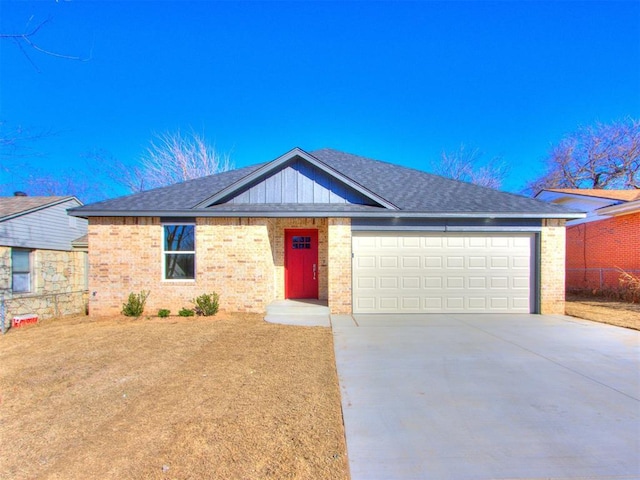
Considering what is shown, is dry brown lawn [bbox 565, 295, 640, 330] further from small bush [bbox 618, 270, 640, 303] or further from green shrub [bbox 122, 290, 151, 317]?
green shrub [bbox 122, 290, 151, 317]

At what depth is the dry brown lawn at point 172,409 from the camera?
262cm

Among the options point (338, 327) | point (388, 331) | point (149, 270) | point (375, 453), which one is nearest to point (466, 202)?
point (388, 331)

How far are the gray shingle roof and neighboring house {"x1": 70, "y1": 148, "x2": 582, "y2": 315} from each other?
0.07 meters

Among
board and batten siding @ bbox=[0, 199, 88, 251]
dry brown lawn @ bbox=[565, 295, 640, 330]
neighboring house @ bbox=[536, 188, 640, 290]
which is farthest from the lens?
neighboring house @ bbox=[536, 188, 640, 290]

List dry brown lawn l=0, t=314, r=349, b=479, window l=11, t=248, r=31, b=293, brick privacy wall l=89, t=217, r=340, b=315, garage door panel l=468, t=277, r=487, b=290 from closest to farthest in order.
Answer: dry brown lawn l=0, t=314, r=349, b=479 → brick privacy wall l=89, t=217, r=340, b=315 → garage door panel l=468, t=277, r=487, b=290 → window l=11, t=248, r=31, b=293

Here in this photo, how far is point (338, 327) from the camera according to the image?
293 inches

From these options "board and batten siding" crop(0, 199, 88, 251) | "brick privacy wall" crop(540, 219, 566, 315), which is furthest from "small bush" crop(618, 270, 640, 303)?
"board and batten siding" crop(0, 199, 88, 251)

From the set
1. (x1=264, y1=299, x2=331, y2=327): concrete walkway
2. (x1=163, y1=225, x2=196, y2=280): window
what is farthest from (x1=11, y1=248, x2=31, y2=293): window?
(x1=264, y1=299, x2=331, y2=327): concrete walkway

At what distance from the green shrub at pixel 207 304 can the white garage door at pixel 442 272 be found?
3912mm

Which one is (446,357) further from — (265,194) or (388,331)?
(265,194)

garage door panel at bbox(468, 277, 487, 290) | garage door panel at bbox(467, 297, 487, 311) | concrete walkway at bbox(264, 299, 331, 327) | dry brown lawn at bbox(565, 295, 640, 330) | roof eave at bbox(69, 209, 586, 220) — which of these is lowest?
dry brown lawn at bbox(565, 295, 640, 330)

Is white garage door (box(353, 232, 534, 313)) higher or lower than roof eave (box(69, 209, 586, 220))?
lower

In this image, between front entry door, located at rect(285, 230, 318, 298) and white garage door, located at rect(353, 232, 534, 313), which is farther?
front entry door, located at rect(285, 230, 318, 298)

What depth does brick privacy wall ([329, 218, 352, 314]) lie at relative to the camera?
29.4ft
